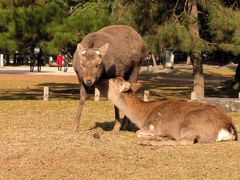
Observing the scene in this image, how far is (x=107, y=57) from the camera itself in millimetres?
11977

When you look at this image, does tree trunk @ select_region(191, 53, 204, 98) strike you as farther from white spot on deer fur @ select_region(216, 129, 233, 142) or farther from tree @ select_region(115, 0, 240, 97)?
white spot on deer fur @ select_region(216, 129, 233, 142)

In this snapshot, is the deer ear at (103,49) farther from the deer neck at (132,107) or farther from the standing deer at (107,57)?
the deer neck at (132,107)

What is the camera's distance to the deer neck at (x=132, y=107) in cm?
1102

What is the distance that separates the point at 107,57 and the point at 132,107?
4.72ft

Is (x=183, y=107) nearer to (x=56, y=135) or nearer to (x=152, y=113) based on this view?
(x=152, y=113)

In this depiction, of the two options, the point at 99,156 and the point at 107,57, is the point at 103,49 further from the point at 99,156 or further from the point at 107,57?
the point at 99,156

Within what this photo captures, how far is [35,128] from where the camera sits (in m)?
12.9

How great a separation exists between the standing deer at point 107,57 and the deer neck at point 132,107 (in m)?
0.60

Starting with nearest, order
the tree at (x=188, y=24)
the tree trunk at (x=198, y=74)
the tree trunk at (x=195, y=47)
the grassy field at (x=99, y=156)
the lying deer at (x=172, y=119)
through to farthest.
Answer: the grassy field at (x=99, y=156), the lying deer at (x=172, y=119), the tree at (x=188, y=24), the tree trunk at (x=195, y=47), the tree trunk at (x=198, y=74)

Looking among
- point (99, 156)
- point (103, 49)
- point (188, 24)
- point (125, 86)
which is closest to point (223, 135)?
point (125, 86)

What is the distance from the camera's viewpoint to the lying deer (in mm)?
10188

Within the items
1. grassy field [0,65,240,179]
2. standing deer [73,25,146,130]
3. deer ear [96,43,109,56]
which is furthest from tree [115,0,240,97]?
deer ear [96,43,109,56]

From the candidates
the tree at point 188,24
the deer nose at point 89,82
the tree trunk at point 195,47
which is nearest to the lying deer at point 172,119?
the deer nose at point 89,82

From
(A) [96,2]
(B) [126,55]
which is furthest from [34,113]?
(A) [96,2]
